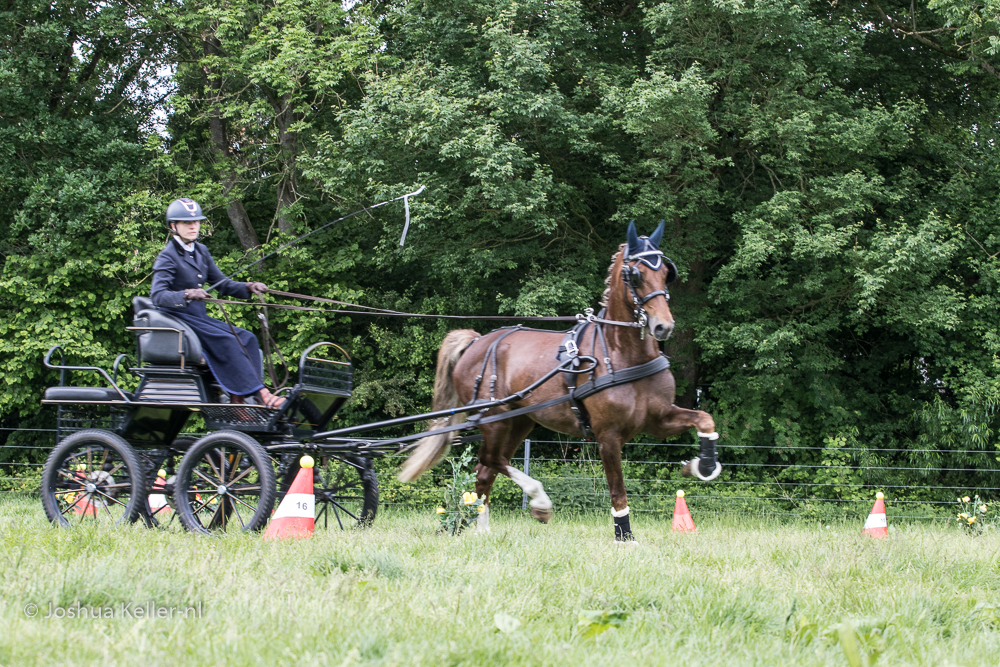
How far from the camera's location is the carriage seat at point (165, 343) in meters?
5.65

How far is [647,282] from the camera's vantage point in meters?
5.94

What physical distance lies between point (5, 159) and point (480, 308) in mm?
8282

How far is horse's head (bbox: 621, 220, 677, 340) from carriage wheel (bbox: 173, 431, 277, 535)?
2700 millimetres

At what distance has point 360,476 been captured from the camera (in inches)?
260

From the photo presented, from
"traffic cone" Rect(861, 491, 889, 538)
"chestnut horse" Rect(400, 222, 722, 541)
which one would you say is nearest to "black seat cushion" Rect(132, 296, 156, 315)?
"chestnut horse" Rect(400, 222, 722, 541)

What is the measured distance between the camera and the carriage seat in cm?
565

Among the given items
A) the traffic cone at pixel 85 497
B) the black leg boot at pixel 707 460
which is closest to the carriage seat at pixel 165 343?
the traffic cone at pixel 85 497

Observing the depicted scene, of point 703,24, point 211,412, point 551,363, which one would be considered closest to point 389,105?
point 703,24

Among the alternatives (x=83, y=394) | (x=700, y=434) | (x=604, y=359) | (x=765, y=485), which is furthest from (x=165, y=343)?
(x=765, y=485)

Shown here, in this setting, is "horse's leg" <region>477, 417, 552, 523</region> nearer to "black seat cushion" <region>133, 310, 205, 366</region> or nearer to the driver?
the driver

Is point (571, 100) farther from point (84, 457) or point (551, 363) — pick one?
point (84, 457)

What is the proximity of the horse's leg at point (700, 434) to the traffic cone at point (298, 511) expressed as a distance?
2.56 m

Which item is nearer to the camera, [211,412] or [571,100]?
[211,412]

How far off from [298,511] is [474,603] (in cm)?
236
